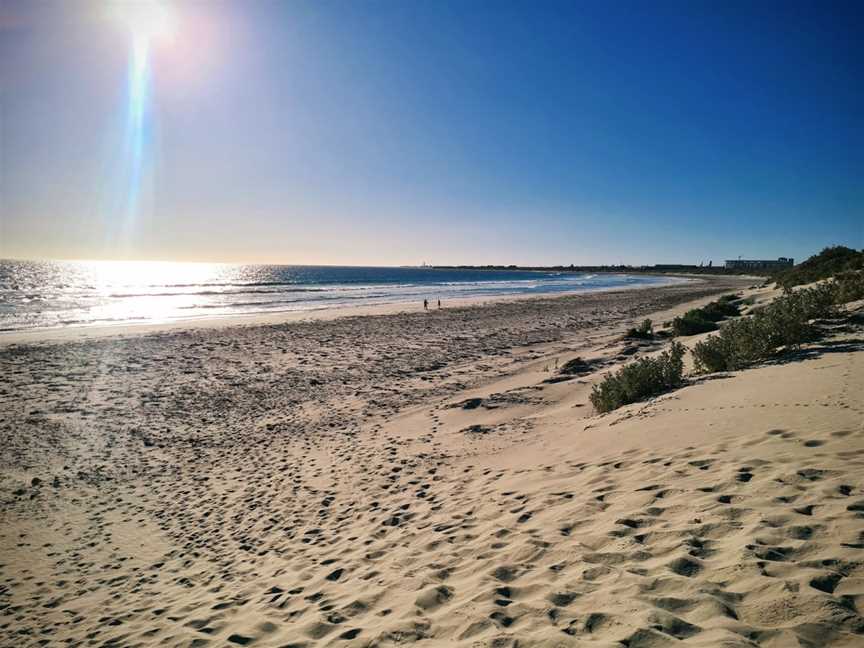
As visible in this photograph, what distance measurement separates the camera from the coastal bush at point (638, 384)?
8422 mm

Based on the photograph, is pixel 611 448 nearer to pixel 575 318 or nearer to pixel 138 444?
pixel 138 444

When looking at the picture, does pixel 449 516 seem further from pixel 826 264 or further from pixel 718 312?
pixel 826 264

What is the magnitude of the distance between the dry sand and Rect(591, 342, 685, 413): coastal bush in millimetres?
694

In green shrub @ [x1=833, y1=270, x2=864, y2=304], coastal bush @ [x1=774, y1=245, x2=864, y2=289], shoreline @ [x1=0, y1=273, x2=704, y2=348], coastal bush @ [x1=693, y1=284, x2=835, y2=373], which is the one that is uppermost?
coastal bush @ [x1=774, y1=245, x2=864, y2=289]

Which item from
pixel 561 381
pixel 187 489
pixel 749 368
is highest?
pixel 749 368

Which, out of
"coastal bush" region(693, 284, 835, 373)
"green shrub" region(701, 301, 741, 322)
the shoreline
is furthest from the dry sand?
the shoreline

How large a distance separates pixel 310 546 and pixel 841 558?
15.8ft

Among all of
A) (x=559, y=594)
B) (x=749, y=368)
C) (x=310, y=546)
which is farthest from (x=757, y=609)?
(x=749, y=368)

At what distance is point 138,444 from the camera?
9.31m

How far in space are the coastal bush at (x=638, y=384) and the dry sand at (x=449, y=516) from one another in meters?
0.69

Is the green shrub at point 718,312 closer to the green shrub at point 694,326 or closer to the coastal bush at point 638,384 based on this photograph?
the green shrub at point 694,326

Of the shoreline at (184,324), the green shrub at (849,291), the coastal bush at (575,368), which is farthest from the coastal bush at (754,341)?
the shoreline at (184,324)

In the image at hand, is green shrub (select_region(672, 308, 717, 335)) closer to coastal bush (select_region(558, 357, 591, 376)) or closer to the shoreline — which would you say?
coastal bush (select_region(558, 357, 591, 376))

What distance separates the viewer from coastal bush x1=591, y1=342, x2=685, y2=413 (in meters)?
8.42
